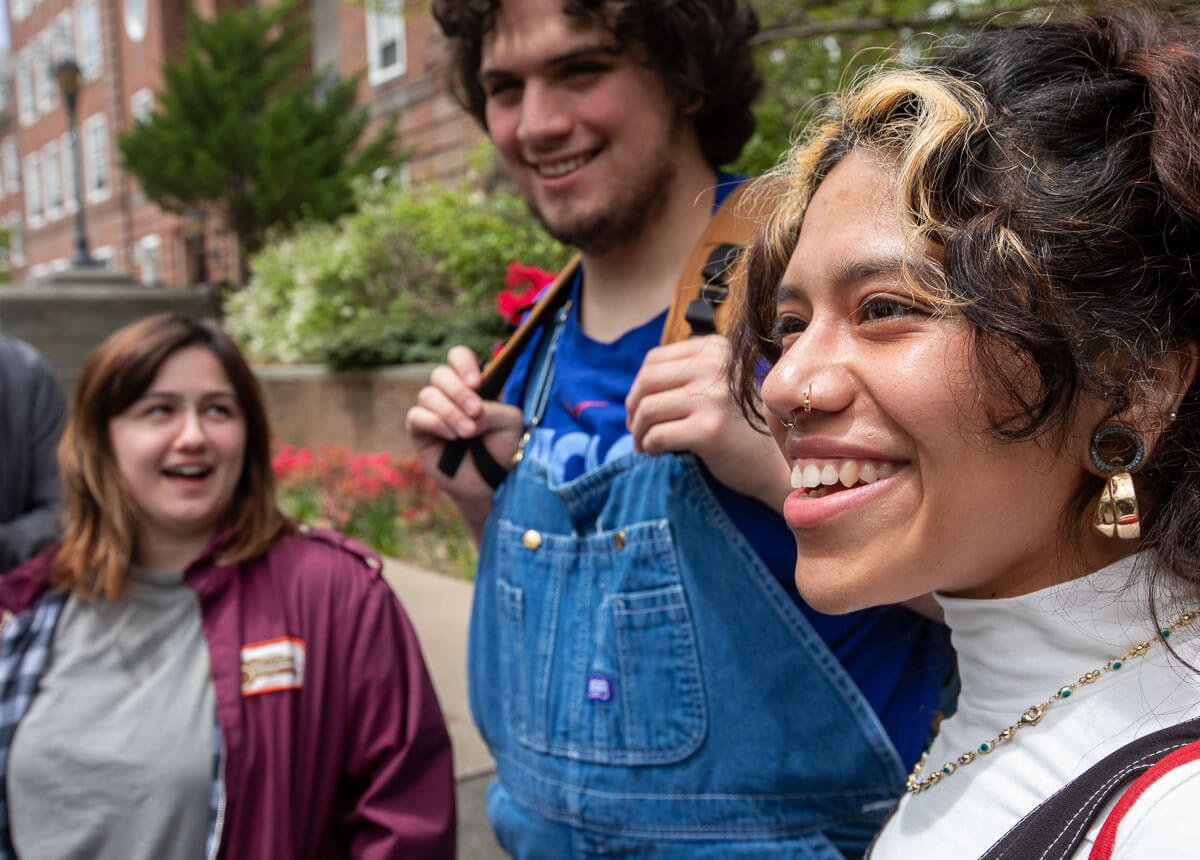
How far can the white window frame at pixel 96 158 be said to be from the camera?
28109 mm

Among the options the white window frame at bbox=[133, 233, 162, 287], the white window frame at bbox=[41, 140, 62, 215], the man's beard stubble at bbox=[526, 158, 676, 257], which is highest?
the white window frame at bbox=[41, 140, 62, 215]

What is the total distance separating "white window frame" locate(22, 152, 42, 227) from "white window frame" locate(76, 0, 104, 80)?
28.3ft

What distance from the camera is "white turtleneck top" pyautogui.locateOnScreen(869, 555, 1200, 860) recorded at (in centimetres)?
90

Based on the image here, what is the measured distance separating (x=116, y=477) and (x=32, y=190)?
41.4 metres

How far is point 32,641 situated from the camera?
2.12m

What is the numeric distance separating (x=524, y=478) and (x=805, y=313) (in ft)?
2.68

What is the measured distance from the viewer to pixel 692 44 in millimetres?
1854

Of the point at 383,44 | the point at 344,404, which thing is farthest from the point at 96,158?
the point at 344,404

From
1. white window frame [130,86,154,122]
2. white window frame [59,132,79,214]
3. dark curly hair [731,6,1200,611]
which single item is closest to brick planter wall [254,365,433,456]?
dark curly hair [731,6,1200,611]

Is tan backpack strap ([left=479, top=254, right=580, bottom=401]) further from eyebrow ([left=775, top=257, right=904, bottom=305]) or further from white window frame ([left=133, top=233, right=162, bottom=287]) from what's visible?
white window frame ([left=133, top=233, right=162, bottom=287])

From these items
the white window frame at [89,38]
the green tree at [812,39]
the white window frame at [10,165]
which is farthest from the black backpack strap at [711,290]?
the white window frame at [10,165]

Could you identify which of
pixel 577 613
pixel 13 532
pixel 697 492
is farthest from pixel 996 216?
pixel 13 532

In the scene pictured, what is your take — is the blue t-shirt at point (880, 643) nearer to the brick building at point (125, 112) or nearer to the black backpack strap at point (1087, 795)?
the black backpack strap at point (1087, 795)

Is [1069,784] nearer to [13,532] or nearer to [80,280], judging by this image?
[13,532]
